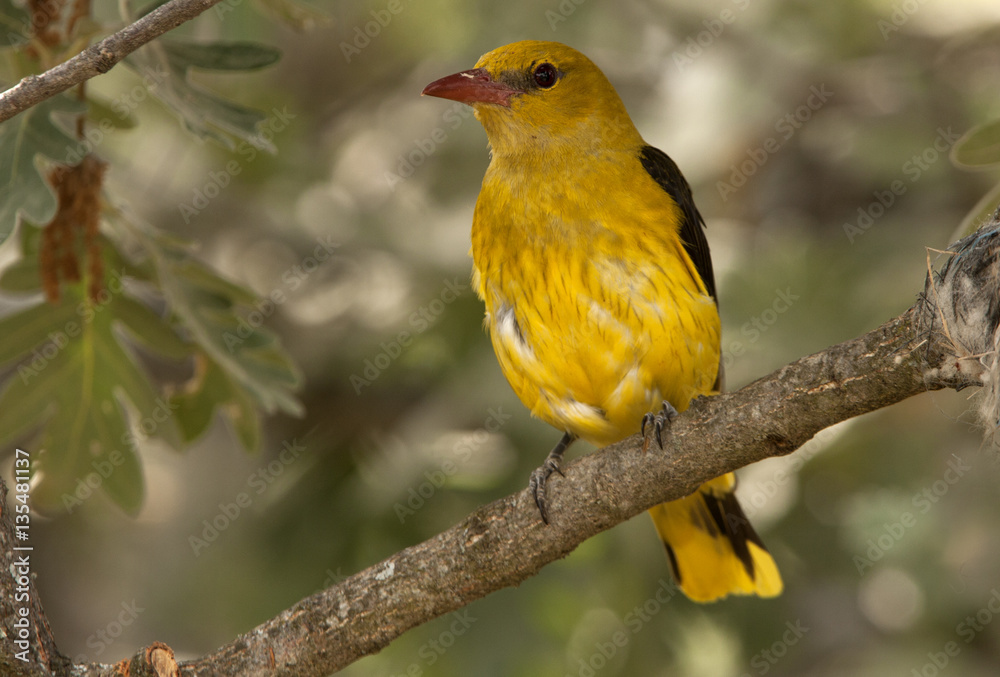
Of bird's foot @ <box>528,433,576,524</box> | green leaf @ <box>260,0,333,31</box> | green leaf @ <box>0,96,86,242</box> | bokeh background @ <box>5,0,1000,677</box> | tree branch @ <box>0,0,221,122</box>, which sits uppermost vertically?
tree branch @ <box>0,0,221,122</box>

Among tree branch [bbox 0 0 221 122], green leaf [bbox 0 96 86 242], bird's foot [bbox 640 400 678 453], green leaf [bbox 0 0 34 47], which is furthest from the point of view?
green leaf [bbox 0 0 34 47]

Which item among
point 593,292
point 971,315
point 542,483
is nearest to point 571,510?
point 542,483

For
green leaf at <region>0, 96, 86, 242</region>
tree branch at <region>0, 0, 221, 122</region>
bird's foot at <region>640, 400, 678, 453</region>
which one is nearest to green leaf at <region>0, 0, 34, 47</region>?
green leaf at <region>0, 96, 86, 242</region>

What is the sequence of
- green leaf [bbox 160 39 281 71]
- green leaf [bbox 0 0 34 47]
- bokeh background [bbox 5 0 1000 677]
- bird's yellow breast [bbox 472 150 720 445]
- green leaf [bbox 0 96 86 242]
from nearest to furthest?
green leaf [bbox 0 96 86 242] < green leaf [bbox 0 0 34 47] < green leaf [bbox 160 39 281 71] < bird's yellow breast [bbox 472 150 720 445] < bokeh background [bbox 5 0 1000 677]

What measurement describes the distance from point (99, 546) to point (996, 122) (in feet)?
16.4

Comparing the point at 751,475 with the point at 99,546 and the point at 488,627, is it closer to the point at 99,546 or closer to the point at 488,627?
the point at 488,627

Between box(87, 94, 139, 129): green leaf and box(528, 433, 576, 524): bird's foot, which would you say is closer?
box(528, 433, 576, 524): bird's foot

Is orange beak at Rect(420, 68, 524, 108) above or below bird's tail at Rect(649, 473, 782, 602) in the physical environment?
above

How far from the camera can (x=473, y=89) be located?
10.2 feet

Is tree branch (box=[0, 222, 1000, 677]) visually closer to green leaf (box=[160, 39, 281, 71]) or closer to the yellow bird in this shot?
the yellow bird

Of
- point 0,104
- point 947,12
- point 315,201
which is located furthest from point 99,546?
point 947,12

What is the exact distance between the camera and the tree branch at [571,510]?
6.35 ft

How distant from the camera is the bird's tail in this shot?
11.1 ft

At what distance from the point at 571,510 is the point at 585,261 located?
0.78m
